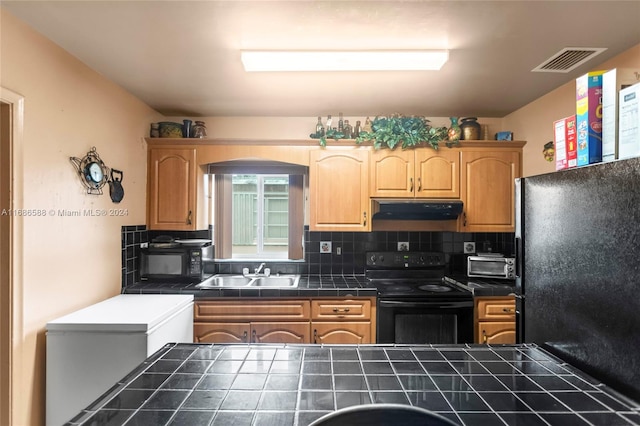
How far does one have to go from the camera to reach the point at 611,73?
92 centimetres

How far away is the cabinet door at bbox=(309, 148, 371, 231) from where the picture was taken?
294 cm

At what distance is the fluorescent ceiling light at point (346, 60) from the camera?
6.26 ft

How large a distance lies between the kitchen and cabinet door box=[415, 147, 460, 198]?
0.66m

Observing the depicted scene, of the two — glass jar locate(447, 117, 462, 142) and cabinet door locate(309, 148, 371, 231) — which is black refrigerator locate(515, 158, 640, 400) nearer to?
cabinet door locate(309, 148, 371, 231)

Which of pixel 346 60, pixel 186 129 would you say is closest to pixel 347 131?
pixel 346 60

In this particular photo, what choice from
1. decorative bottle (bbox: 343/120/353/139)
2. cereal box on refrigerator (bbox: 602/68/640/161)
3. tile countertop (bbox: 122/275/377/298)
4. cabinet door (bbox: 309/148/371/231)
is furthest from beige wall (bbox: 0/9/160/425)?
cereal box on refrigerator (bbox: 602/68/640/161)

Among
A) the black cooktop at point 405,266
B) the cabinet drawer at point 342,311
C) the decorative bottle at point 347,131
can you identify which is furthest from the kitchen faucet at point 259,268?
the decorative bottle at point 347,131

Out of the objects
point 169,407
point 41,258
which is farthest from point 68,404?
point 169,407

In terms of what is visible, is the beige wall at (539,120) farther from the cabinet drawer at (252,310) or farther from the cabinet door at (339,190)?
the cabinet drawer at (252,310)

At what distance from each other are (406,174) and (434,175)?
25cm

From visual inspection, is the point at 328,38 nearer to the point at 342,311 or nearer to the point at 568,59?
the point at 568,59

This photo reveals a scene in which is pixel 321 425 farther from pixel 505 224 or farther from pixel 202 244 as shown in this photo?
pixel 505 224

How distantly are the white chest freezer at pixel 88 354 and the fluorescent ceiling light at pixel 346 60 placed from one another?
168 cm

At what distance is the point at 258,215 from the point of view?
10.9 feet
